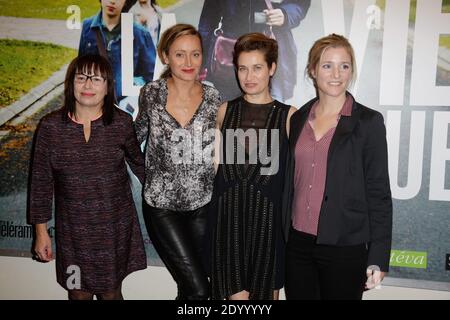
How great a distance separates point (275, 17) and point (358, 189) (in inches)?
46.9

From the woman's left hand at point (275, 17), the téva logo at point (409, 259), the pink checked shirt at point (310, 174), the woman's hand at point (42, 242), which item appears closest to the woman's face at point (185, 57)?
the woman's left hand at point (275, 17)

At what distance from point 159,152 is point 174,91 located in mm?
332

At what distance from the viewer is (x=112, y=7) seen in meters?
2.60

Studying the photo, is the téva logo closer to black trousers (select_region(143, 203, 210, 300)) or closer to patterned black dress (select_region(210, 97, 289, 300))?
patterned black dress (select_region(210, 97, 289, 300))

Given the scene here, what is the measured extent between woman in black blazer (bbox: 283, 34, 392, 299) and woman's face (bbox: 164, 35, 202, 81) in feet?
2.02

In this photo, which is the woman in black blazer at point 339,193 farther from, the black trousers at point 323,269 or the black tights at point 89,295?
the black tights at point 89,295

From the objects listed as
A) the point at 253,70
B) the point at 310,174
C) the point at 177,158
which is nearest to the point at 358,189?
the point at 310,174

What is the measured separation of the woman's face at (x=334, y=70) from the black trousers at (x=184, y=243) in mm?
861

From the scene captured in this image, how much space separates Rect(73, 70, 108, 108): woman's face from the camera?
204 centimetres

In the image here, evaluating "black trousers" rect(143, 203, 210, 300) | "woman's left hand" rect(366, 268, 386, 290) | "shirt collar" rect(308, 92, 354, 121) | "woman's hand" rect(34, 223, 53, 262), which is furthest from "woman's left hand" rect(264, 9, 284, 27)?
"woman's hand" rect(34, 223, 53, 262)

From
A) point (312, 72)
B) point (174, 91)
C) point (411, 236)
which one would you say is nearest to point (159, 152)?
point (174, 91)

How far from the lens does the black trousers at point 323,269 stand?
5.74 feet

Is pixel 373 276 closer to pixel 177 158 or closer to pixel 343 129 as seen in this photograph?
pixel 343 129
